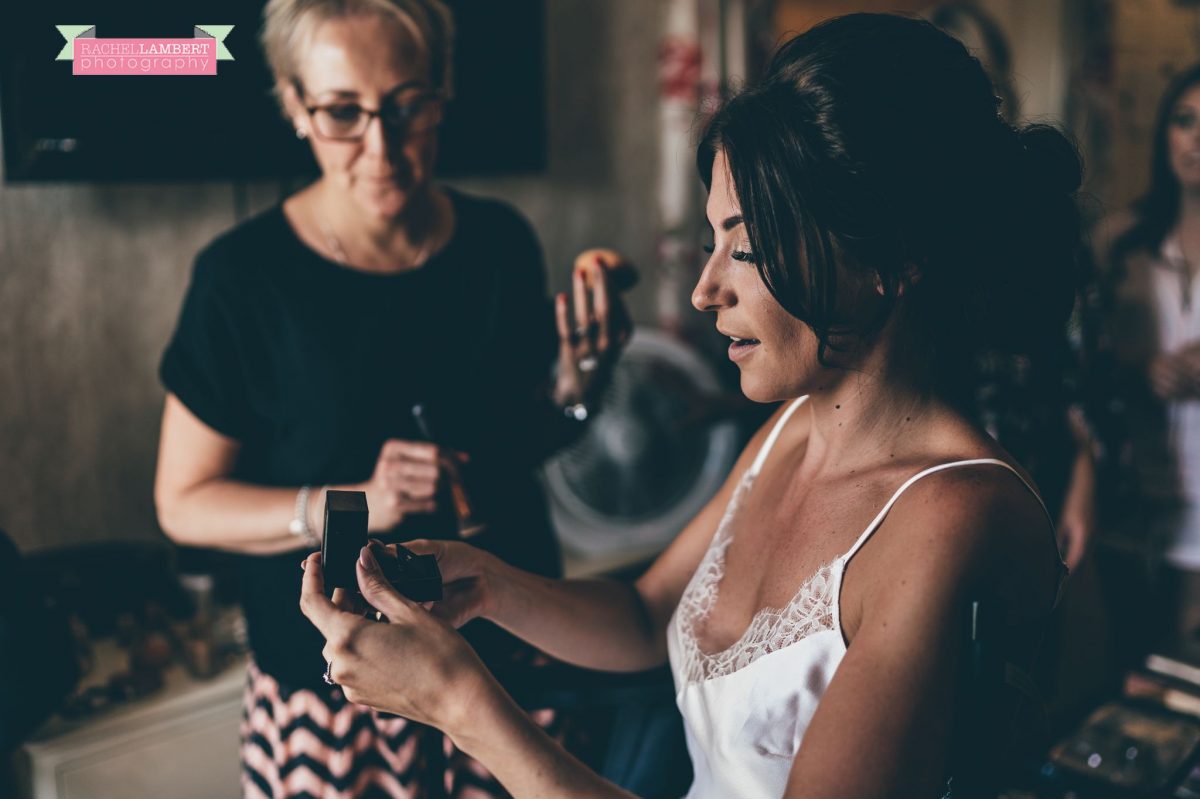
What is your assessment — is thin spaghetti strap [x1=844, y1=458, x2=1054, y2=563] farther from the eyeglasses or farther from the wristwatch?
the eyeglasses

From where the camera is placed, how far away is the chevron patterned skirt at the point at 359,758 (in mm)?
1442

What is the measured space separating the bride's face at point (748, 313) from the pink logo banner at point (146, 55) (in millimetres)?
708

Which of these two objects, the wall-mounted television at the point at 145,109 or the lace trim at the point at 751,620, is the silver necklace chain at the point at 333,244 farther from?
the lace trim at the point at 751,620

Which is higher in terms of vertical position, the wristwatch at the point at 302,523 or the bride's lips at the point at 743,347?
the bride's lips at the point at 743,347

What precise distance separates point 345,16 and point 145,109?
2.87 feet

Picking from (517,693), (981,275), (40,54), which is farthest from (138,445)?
(981,275)

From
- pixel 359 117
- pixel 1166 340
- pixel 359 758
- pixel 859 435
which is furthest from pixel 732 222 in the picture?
pixel 1166 340

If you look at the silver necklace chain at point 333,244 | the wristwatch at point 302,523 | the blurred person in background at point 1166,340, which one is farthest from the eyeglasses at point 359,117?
the blurred person in background at point 1166,340

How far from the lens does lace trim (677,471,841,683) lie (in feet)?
3.42

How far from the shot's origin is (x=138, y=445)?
7.66 ft

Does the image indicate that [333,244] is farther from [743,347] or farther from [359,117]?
[743,347]

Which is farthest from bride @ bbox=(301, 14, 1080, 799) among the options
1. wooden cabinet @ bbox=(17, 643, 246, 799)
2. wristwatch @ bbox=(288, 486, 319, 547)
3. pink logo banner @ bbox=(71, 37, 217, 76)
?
wooden cabinet @ bbox=(17, 643, 246, 799)

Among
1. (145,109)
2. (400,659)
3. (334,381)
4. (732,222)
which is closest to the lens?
(400,659)

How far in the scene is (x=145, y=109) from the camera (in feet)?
7.04
